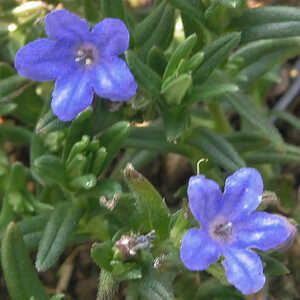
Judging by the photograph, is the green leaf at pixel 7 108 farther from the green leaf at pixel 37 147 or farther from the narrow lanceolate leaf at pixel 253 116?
the narrow lanceolate leaf at pixel 253 116

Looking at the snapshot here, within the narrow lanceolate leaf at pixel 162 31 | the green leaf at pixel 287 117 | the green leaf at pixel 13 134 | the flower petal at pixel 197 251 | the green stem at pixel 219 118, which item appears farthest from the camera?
the green leaf at pixel 287 117

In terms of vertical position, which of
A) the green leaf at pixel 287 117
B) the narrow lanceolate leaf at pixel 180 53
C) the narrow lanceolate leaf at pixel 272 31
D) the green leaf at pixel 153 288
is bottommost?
the green leaf at pixel 287 117

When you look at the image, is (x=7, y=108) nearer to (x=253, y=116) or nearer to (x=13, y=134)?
(x=13, y=134)

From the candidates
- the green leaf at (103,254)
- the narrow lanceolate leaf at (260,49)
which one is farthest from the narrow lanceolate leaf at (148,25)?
the green leaf at (103,254)

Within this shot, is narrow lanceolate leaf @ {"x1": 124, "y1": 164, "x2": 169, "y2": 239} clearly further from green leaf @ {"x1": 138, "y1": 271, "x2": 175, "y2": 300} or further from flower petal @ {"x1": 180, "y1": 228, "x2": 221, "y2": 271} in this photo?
flower petal @ {"x1": 180, "y1": 228, "x2": 221, "y2": 271}

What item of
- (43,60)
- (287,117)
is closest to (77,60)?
(43,60)

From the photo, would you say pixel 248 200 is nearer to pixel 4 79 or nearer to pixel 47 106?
pixel 47 106

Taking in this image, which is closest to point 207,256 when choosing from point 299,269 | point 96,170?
point 96,170
